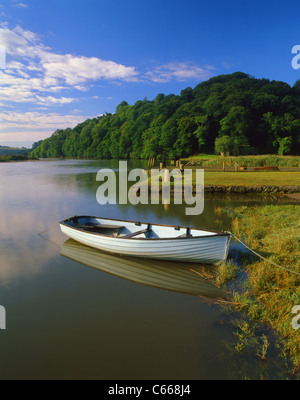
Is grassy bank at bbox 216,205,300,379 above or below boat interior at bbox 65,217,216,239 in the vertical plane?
below

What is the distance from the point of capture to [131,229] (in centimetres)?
1222

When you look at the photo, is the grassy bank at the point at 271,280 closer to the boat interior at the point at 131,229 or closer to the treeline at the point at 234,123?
the boat interior at the point at 131,229

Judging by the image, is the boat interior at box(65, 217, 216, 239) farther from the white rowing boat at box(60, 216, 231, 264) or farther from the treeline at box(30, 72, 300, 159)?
the treeline at box(30, 72, 300, 159)

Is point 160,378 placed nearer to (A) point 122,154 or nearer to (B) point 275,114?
(B) point 275,114

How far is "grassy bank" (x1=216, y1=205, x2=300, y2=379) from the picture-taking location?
586 centimetres

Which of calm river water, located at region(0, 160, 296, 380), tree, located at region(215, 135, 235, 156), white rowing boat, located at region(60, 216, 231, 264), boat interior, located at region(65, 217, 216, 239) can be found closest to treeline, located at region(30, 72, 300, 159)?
tree, located at region(215, 135, 235, 156)

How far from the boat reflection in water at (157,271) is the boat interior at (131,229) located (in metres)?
1.08

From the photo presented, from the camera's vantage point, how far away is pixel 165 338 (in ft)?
19.9

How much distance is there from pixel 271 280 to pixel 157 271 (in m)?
3.90

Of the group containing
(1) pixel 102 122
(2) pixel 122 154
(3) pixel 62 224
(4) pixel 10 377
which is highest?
(1) pixel 102 122

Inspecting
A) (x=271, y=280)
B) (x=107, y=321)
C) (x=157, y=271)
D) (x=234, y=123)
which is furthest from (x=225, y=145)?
(x=107, y=321)

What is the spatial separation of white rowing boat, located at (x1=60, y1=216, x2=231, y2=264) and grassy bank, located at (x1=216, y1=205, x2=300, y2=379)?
81 cm
